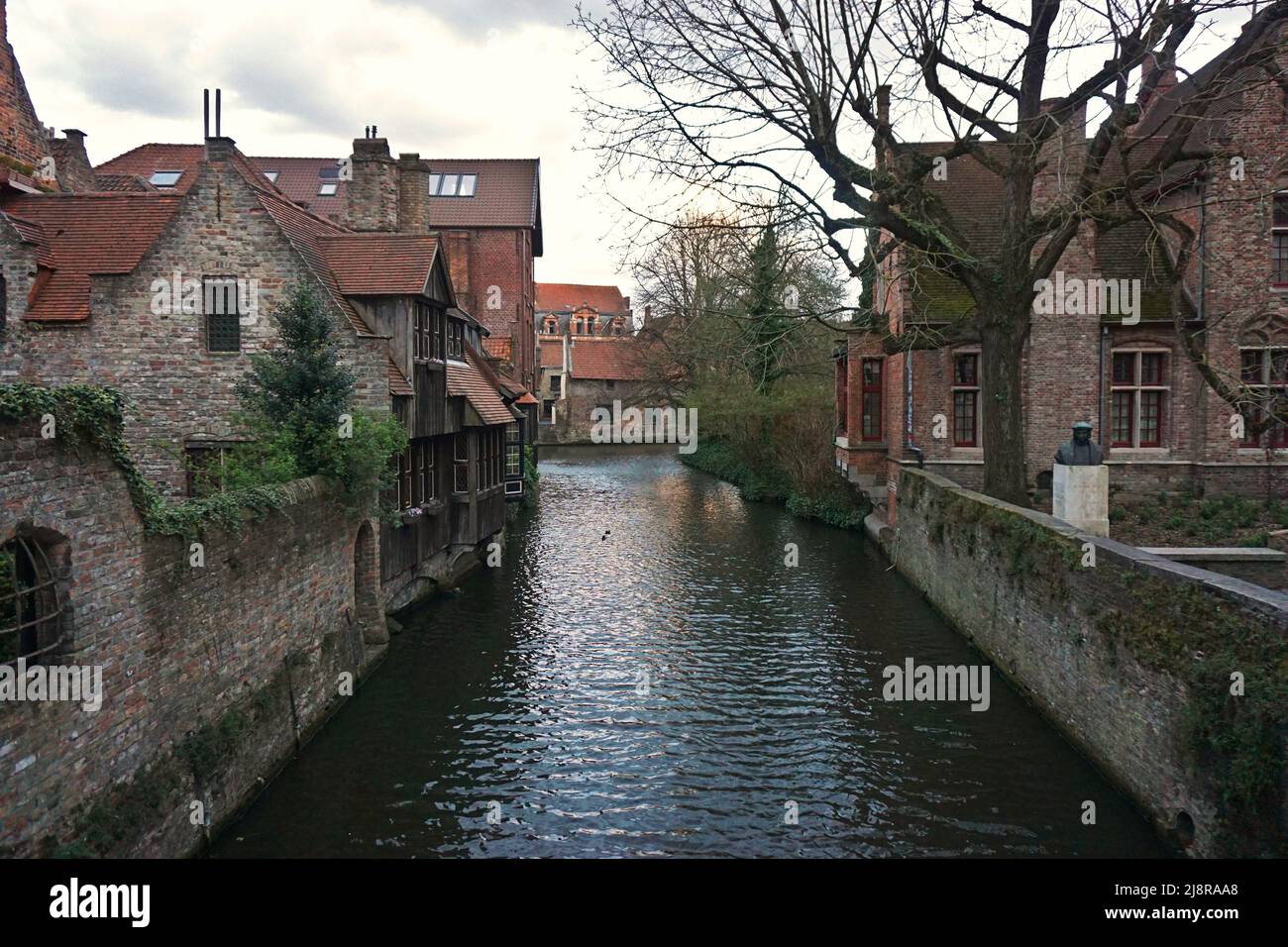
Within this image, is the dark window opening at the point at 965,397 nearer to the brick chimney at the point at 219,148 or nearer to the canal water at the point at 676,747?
the canal water at the point at 676,747

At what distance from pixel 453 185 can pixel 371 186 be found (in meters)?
25.7

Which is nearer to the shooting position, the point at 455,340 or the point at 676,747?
the point at 676,747

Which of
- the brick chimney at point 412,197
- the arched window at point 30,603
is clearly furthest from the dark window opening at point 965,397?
the arched window at point 30,603

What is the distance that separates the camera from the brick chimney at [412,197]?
22578 mm

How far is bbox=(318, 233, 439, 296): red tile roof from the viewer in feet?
49.6

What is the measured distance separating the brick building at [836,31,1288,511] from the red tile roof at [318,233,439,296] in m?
9.92

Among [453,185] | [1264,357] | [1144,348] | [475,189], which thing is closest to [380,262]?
[1144,348]

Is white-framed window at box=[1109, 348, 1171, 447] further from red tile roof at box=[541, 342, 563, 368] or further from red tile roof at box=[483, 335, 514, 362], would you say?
red tile roof at box=[541, 342, 563, 368]

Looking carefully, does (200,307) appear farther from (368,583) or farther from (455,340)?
(455,340)

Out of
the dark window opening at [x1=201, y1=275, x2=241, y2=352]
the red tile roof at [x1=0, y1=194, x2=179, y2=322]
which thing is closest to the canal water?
the dark window opening at [x1=201, y1=275, x2=241, y2=352]

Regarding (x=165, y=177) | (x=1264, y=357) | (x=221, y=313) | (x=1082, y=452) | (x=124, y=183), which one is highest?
(x=165, y=177)

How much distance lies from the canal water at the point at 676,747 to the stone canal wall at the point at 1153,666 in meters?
0.55

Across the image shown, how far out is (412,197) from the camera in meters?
22.6
